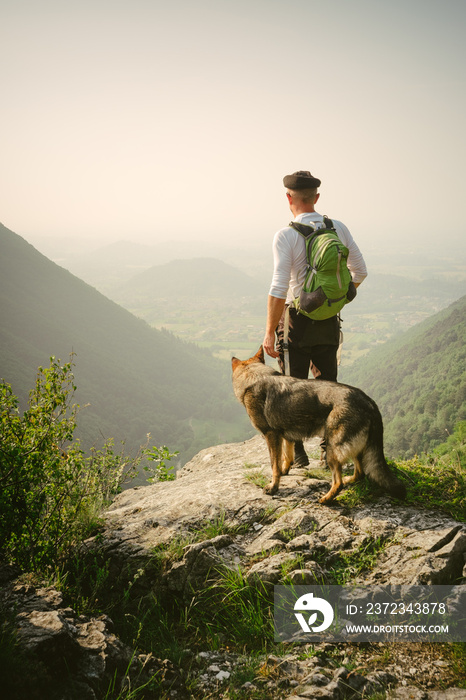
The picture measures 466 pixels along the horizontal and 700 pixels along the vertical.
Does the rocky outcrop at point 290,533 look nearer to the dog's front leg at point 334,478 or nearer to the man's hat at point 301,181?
the dog's front leg at point 334,478

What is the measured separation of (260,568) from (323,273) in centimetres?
311

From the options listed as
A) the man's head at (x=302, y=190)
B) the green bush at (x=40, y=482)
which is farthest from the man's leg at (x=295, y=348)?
the green bush at (x=40, y=482)

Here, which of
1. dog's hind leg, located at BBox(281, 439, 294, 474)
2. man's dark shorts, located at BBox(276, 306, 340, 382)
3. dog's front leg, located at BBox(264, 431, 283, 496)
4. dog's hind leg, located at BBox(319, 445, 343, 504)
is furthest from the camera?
dog's hind leg, located at BBox(281, 439, 294, 474)

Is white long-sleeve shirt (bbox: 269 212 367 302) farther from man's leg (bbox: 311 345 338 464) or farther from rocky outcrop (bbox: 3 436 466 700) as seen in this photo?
rocky outcrop (bbox: 3 436 466 700)

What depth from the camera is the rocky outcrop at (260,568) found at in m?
2.40

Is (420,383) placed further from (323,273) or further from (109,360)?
(323,273)

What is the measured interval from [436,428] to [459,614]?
53.8 meters

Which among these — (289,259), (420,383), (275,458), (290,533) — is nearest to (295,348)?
(289,259)

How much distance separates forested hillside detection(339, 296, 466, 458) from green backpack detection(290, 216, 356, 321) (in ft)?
85.5

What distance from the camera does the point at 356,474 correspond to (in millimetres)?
4062

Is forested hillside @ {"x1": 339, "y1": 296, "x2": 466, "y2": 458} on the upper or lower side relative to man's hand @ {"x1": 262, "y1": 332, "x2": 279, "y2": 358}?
lower

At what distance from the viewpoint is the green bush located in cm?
330

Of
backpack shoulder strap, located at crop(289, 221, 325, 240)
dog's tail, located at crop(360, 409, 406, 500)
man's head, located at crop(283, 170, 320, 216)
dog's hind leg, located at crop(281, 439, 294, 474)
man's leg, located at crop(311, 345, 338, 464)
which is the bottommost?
dog's hind leg, located at crop(281, 439, 294, 474)

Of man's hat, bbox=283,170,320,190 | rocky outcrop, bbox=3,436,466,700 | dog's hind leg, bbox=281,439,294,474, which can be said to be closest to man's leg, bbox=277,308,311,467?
dog's hind leg, bbox=281,439,294,474
